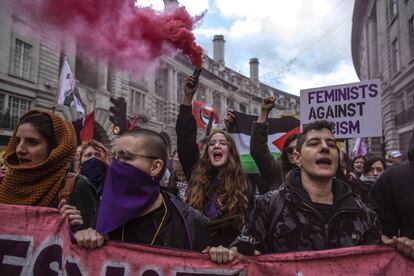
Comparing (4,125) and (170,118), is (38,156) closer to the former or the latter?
(4,125)

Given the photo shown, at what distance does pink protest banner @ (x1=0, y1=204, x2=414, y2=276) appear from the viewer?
2.10 metres

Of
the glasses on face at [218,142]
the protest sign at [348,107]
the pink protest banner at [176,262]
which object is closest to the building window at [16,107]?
the protest sign at [348,107]

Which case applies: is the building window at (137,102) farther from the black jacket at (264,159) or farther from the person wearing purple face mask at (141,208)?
the person wearing purple face mask at (141,208)

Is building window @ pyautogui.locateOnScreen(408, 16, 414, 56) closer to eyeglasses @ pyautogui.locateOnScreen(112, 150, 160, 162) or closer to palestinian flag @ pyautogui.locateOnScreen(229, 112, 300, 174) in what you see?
palestinian flag @ pyautogui.locateOnScreen(229, 112, 300, 174)

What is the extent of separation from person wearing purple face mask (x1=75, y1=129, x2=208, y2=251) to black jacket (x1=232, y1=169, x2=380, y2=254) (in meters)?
0.29

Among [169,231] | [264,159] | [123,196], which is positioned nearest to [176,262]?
[169,231]

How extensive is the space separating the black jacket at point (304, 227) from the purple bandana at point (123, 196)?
54 cm

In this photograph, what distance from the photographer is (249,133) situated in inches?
214

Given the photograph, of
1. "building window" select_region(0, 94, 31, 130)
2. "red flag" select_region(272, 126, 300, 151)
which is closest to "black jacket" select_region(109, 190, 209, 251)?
"red flag" select_region(272, 126, 300, 151)

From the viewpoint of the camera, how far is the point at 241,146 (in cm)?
538

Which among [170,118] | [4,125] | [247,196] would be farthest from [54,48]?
[247,196]

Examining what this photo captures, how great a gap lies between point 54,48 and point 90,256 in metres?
20.6

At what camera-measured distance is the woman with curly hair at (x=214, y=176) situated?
3.02 m

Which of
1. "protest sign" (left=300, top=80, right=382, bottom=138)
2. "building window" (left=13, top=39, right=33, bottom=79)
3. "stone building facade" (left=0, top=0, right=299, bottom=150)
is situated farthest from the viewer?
"building window" (left=13, top=39, right=33, bottom=79)
